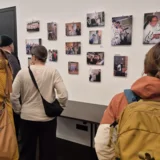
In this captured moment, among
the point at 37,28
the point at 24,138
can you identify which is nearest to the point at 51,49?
the point at 37,28

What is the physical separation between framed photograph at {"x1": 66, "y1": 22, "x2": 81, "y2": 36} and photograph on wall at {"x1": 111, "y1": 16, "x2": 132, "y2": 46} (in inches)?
19.7

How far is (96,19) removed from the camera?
8.62 feet

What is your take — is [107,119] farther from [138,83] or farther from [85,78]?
[85,78]

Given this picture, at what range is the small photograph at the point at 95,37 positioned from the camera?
2.63m

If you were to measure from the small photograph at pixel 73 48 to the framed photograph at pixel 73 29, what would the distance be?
0.13 meters

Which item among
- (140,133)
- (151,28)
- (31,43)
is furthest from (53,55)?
(140,133)

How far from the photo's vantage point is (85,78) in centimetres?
285

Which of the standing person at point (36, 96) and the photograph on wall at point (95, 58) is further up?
the photograph on wall at point (95, 58)

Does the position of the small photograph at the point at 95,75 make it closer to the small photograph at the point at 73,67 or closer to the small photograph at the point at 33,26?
the small photograph at the point at 73,67

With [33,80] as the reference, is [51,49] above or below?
above

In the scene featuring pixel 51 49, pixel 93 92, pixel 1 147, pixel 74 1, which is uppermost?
pixel 74 1

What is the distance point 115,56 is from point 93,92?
0.56 meters

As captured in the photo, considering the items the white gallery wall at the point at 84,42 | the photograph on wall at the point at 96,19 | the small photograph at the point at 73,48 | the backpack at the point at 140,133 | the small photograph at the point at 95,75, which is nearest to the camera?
the backpack at the point at 140,133

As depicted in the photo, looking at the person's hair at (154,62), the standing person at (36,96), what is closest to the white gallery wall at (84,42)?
the standing person at (36,96)
